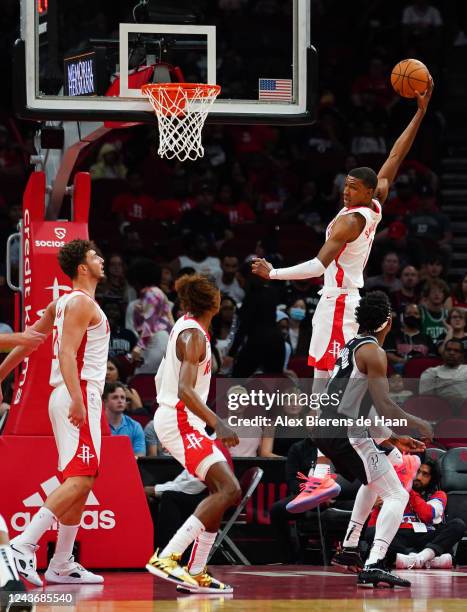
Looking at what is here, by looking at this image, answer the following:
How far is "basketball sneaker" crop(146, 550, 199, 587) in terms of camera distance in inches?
332

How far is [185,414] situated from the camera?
8.61 m

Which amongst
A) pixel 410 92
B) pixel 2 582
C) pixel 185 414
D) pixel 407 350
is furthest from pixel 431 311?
pixel 2 582

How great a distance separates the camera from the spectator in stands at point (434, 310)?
1519cm

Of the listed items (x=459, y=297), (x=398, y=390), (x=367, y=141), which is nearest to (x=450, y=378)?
(x=398, y=390)

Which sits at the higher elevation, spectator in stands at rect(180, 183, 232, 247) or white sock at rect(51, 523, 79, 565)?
spectator in stands at rect(180, 183, 232, 247)

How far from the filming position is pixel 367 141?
67.9ft

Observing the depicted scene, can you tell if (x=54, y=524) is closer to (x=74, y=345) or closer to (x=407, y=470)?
(x=74, y=345)

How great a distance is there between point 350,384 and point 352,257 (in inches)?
43.9

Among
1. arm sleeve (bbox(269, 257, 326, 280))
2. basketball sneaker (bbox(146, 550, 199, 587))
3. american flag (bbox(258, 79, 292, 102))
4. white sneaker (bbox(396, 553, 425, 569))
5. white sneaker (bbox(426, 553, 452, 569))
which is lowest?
white sneaker (bbox(426, 553, 452, 569))

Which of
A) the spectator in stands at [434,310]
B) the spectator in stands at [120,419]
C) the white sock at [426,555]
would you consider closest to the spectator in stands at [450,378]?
the spectator in stands at [434,310]

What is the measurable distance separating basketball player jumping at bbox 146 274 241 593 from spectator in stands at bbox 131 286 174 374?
5.20m

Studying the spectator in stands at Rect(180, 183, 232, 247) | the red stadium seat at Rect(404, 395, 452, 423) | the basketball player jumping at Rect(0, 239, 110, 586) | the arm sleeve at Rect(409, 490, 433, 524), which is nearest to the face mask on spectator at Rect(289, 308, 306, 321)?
the red stadium seat at Rect(404, 395, 452, 423)

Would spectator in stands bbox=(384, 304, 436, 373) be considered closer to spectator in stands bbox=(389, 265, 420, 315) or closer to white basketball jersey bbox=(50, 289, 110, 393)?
spectator in stands bbox=(389, 265, 420, 315)

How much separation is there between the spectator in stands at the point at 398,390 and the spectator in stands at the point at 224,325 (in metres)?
1.94
